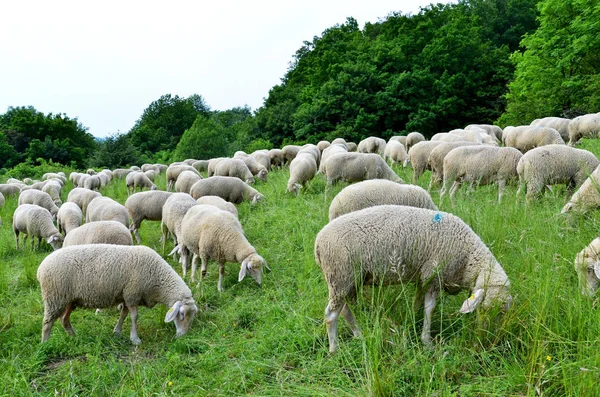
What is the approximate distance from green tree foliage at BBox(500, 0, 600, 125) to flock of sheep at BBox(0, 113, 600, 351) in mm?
10895

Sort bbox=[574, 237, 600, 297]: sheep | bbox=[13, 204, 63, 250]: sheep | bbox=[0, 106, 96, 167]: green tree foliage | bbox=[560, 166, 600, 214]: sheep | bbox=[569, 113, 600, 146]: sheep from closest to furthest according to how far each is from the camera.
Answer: bbox=[574, 237, 600, 297]: sheep, bbox=[560, 166, 600, 214]: sheep, bbox=[13, 204, 63, 250]: sheep, bbox=[569, 113, 600, 146]: sheep, bbox=[0, 106, 96, 167]: green tree foliage

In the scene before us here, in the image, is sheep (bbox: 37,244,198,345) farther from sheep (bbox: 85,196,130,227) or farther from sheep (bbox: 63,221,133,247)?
sheep (bbox: 85,196,130,227)

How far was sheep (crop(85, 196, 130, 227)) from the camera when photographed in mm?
8438

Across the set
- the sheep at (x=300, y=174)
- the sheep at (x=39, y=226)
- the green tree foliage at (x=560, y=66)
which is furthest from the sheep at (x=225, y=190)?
the green tree foliage at (x=560, y=66)

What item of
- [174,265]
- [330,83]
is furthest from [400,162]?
[330,83]

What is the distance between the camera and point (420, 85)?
30.1m

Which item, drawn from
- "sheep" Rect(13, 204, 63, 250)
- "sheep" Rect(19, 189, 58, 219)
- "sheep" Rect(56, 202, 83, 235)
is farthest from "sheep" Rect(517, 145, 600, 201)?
"sheep" Rect(19, 189, 58, 219)

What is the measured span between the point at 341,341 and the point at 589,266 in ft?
6.97

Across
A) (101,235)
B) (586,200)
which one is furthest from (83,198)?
(586,200)

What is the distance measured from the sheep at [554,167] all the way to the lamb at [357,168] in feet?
8.72

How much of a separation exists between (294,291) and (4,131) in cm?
4430

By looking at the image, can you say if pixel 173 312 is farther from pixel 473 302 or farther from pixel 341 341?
pixel 473 302

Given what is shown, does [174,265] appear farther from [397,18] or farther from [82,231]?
[397,18]

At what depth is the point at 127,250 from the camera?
5.14 meters
